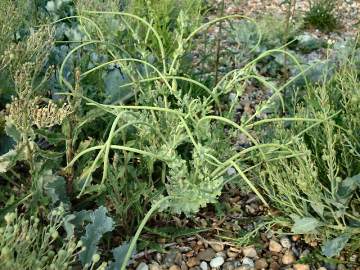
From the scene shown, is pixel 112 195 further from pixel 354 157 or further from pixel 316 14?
pixel 316 14

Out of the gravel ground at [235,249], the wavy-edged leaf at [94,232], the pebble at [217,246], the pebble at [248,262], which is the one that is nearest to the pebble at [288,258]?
the gravel ground at [235,249]

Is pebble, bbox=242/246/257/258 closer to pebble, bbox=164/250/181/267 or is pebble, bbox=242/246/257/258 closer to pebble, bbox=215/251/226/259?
A: pebble, bbox=215/251/226/259

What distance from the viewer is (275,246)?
198 cm

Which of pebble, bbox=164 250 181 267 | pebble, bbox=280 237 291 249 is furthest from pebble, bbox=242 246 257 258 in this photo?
pebble, bbox=164 250 181 267

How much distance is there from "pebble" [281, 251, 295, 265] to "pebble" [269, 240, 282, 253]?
33 mm

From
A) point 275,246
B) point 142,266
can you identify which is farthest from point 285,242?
point 142,266

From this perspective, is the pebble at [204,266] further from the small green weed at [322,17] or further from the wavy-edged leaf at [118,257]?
the small green weed at [322,17]

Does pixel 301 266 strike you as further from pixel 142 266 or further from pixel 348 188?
pixel 142 266

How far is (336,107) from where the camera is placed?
7.36ft

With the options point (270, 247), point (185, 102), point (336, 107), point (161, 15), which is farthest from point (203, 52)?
point (270, 247)

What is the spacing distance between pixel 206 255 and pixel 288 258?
272 mm

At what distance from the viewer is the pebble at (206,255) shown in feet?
6.34

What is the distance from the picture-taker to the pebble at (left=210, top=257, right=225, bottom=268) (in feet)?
6.27

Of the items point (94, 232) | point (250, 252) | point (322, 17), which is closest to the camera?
point (94, 232)
